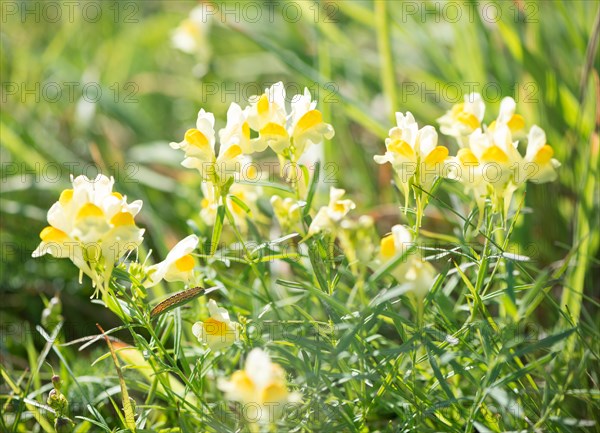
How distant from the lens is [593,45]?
1.59 metres

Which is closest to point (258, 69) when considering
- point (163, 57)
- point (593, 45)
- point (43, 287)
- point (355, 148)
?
point (163, 57)

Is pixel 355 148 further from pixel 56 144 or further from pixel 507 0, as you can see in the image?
pixel 56 144

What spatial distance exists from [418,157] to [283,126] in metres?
0.21

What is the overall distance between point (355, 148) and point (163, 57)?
4.65ft

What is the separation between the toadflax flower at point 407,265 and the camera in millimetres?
875

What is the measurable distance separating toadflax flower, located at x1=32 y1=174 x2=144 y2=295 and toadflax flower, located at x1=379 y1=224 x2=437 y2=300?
336 mm

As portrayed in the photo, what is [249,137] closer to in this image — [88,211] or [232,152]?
[232,152]

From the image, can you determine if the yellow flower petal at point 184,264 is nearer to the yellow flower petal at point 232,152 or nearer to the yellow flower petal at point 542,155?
the yellow flower petal at point 232,152

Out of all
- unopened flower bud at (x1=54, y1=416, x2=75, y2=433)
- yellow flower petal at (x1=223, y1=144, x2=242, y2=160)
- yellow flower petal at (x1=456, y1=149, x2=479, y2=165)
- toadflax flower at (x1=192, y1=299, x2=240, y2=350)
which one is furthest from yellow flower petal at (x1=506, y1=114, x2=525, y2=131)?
unopened flower bud at (x1=54, y1=416, x2=75, y2=433)

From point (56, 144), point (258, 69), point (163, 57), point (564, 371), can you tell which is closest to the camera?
point (564, 371)

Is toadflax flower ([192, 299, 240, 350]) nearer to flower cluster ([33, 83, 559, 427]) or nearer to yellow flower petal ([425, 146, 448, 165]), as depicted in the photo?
flower cluster ([33, 83, 559, 427])

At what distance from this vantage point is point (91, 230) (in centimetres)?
91

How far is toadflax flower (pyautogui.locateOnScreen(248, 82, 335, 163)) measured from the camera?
3.49ft

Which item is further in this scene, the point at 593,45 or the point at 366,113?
the point at 366,113
